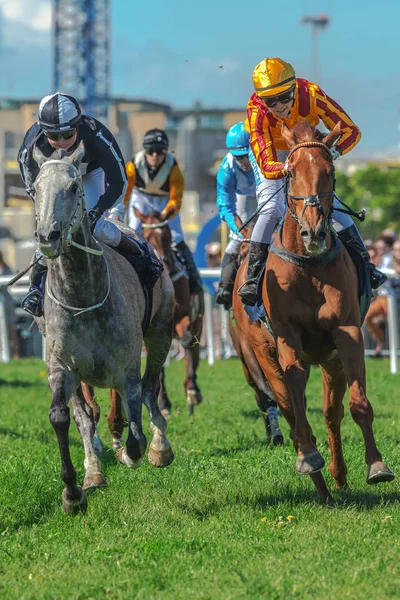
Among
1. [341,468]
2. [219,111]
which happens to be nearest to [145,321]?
[341,468]

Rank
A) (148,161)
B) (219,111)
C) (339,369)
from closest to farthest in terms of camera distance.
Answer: (339,369) → (148,161) → (219,111)

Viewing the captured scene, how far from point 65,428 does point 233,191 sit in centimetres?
488

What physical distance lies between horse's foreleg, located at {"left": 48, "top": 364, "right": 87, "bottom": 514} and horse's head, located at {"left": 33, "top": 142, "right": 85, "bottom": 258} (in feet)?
3.54

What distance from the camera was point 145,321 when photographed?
855 cm

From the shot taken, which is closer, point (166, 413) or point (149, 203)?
point (166, 413)

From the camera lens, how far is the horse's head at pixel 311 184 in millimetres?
6977

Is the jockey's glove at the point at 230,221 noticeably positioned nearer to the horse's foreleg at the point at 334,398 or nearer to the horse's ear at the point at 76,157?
the horse's foreleg at the point at 334,398

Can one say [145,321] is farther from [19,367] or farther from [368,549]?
[19,367]

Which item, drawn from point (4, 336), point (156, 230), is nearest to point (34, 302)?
point (156, 230)

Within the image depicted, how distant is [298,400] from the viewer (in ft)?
24.1

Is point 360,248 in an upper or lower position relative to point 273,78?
lower

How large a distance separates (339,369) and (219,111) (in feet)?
339

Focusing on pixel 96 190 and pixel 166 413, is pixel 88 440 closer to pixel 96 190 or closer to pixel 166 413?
pixel 96 190

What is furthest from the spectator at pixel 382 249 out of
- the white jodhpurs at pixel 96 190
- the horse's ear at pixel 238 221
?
the white jodhpurs at pixel 96 190
